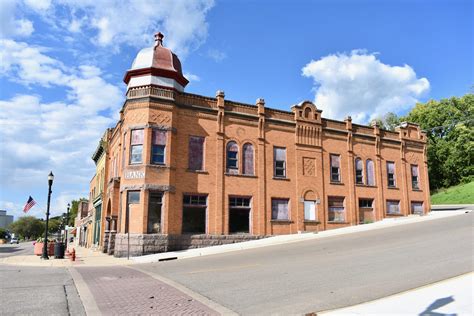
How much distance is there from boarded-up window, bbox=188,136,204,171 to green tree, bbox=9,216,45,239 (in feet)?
386

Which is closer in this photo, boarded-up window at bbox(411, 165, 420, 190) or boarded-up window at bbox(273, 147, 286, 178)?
boarded-up window at bbox(273, 147, 286, 178)

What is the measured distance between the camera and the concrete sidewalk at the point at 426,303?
7965mm

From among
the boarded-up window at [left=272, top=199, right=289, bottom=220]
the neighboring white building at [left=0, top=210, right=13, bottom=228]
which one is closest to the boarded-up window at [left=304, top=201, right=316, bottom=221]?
the boarded-up window at [left=272, top=199, right=289, bottom=220]

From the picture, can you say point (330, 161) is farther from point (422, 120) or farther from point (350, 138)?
point (422, 120)

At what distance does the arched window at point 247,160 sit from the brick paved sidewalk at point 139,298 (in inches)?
570

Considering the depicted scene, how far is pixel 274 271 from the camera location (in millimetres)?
13797

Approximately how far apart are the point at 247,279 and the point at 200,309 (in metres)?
3.90

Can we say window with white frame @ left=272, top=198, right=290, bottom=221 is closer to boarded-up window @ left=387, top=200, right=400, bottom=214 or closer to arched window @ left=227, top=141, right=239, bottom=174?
arched window @ left=227, top=141, right=239, bottom=174

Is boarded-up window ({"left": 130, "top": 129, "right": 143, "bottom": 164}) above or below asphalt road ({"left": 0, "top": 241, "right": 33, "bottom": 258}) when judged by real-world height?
above

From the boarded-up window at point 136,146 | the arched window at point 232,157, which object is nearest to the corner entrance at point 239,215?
the arched window at point 232,157

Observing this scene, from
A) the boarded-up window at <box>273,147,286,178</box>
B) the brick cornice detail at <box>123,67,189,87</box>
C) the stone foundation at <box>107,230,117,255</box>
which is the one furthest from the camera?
the boarded-up window at <box>273,147,286,178</box>

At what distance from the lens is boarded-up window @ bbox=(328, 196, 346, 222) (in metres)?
30.5

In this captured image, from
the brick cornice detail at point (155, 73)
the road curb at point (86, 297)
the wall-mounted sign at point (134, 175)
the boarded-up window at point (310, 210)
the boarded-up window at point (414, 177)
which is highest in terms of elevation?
the brick cornice detail at point (155, 73)

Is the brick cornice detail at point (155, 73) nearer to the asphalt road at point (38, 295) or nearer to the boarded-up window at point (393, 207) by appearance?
the asphalt road at point (38, 295)
